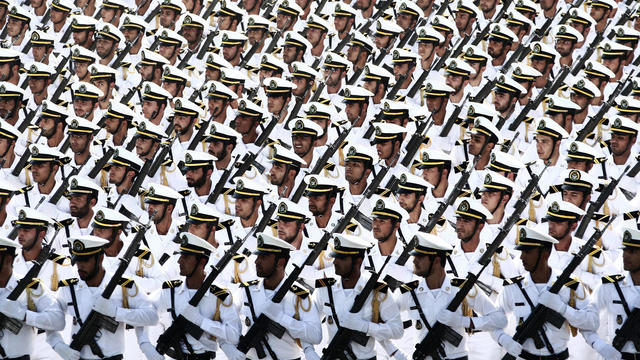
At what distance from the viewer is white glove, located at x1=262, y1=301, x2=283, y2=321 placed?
39.9 feet

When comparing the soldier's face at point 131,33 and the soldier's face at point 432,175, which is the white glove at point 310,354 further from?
the soldier's face at point 131,33

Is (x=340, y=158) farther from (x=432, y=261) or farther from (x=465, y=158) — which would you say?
(x=432, y=261)

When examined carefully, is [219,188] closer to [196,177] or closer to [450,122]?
[196,177]

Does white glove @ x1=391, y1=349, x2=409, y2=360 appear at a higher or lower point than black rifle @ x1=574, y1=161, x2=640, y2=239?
lower

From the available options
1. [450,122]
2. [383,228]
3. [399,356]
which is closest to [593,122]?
[450,122]

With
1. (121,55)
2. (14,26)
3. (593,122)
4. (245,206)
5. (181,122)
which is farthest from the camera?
(14,26)

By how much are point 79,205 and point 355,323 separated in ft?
15.9

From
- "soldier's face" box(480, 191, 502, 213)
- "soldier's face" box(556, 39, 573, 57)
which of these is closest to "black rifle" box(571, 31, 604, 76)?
"soldier's face" box(556, 39, 573, 57)

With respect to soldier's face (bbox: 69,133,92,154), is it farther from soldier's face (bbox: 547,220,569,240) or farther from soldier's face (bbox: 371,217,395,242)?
Result: soldier's face (bbox: 547,220,569,240)

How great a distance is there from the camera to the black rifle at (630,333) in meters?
11.8

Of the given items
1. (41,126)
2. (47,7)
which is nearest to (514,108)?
(41,126)

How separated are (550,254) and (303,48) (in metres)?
8.69

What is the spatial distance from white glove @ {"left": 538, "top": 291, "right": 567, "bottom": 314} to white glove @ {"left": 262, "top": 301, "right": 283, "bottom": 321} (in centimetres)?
271

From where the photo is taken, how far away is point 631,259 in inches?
475
